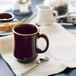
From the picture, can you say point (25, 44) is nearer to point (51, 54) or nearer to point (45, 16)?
point (51, 54)

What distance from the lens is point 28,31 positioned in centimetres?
69

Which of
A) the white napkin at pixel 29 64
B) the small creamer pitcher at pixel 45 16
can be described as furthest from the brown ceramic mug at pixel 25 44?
the small creamer pitcher at pixel 45 16

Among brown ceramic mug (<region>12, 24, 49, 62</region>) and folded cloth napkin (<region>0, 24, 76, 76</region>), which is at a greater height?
brown ceramic mug (<region>12, 24, 49, 62</region>)

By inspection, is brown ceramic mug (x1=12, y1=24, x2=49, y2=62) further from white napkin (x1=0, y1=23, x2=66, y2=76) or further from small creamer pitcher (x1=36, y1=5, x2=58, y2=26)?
small creamer pitcher (x1=36, y1=5, x2=58, y2=26)

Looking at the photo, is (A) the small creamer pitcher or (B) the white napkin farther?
(A) the small creamer pitcher

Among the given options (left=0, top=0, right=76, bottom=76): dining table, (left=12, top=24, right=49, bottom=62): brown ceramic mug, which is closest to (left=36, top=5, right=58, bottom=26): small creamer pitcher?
(left=0, top=0, right=76, bottom=76): dining table

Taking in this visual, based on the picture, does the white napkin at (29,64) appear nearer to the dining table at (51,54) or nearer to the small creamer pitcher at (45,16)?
the dining table at (51,54)

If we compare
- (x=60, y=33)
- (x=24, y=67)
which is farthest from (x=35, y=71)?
(x=60, y=33)

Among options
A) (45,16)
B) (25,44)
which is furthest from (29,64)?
(45,16)

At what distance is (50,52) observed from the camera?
2.42 ft

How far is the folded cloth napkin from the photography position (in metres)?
0.65

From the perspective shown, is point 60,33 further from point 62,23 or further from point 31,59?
point 31,59

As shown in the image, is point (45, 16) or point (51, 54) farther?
point (45, 16)

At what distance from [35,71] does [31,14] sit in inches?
16.5
